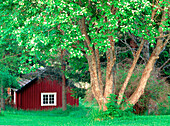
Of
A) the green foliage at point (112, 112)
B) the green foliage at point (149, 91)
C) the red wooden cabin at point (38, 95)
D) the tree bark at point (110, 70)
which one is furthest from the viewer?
the red wooden cabin at point (38, 95)

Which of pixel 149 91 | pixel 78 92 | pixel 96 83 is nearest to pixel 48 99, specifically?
pixel 78 92

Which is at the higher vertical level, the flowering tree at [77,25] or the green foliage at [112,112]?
the flowering tree at [77,25]

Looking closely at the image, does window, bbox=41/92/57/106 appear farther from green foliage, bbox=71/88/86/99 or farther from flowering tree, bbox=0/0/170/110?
flowering tree, bbox=0/0/170/110

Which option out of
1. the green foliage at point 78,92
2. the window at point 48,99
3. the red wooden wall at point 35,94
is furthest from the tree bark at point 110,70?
the window at point 48,99

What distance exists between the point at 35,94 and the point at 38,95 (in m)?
0.39

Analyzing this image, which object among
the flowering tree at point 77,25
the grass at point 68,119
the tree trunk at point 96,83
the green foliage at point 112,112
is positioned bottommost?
the grass at point 68,119

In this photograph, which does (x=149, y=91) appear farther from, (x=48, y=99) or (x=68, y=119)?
(x=48, y=99)

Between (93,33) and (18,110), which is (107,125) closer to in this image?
(93,33)

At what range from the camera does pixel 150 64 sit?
642 inches

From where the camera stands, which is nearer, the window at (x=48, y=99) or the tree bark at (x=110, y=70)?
the tree bark at (x=110, y=70)

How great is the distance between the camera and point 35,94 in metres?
35.1

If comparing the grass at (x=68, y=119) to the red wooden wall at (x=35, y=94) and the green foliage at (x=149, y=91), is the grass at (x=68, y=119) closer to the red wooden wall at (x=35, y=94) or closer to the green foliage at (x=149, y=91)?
the green foliage at (x=149, y=91)

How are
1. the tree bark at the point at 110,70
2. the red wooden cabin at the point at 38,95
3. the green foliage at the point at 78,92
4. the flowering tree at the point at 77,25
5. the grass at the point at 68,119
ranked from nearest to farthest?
the flowering tree at the point at 77,25 < the grass at the point at 68,119 < the tree bark at the point at 110,70 < the green foliage at the point at 78,92 < the red wooden cabin at the point at 38,95

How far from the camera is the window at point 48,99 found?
3525cm
